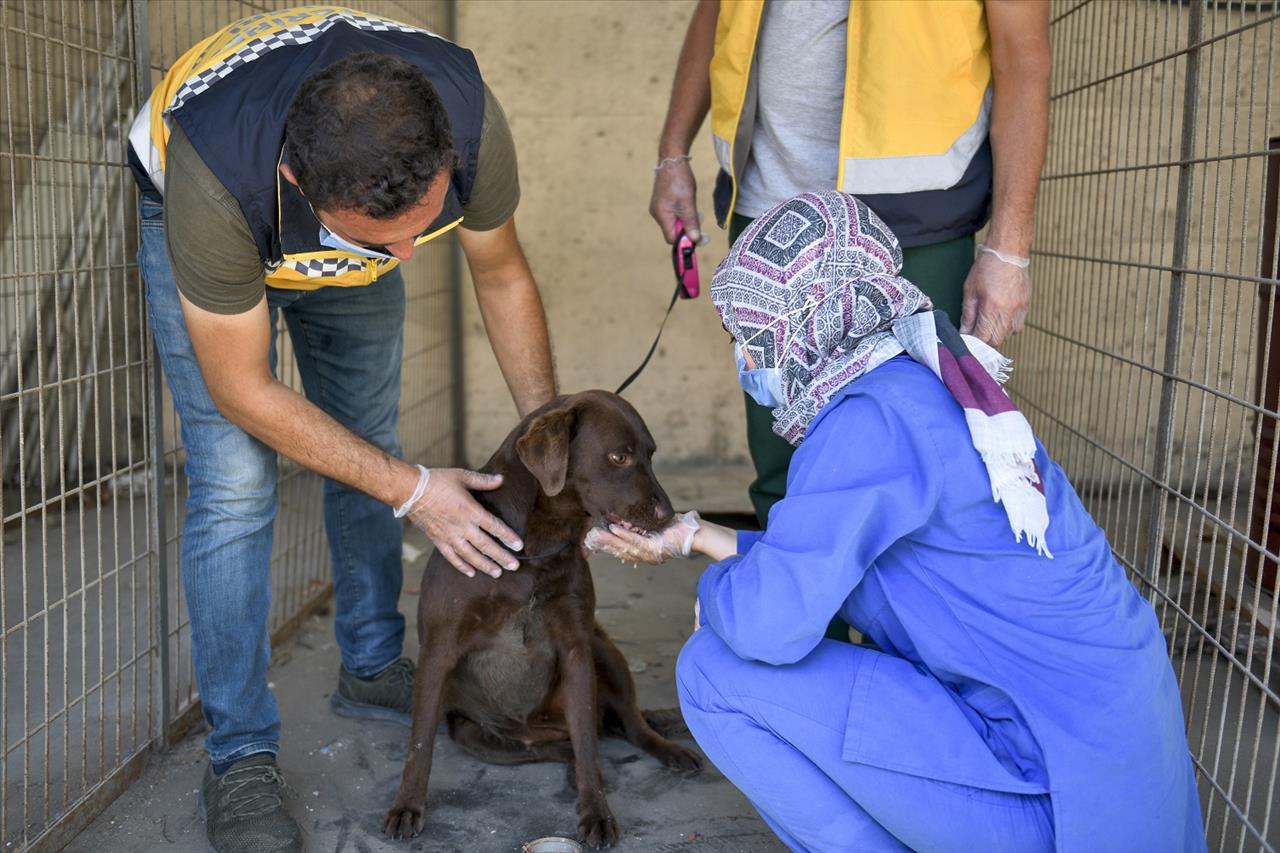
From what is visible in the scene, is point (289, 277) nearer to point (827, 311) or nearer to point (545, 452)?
point (545, 452)

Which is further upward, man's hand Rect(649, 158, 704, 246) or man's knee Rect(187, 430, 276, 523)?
man's hand Rect(649, 158, 704, 246)

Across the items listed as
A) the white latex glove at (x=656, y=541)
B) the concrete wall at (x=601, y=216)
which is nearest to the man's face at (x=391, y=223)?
the white latex glove at (x=656, y=541)

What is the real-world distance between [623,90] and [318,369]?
9.31ft

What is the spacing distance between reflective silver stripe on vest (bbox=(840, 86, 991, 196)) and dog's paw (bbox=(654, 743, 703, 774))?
137 centimetres

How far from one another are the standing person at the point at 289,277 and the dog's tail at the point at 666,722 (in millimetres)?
784

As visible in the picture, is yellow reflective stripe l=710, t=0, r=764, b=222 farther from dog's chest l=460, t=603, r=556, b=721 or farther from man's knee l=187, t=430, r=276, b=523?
man's knee l=187, t=430, r=276, b=523

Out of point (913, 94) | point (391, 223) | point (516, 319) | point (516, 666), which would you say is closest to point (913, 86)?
point (913, 94)

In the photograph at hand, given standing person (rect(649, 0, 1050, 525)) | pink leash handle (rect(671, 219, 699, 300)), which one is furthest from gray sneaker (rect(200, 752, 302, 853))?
pink leash handle (rect(671, 219, 699, 300))

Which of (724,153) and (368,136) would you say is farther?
(724,153)

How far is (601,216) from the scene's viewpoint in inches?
215

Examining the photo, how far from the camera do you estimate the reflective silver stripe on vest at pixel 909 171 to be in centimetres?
259

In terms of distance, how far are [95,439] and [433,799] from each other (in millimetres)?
1145

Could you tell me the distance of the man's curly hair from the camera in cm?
194

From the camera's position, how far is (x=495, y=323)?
288cm
